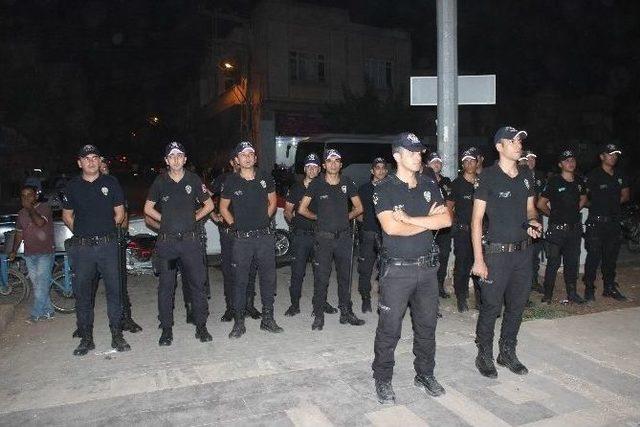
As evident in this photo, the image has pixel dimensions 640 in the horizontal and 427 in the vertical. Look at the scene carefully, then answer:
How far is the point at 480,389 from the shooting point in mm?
4797

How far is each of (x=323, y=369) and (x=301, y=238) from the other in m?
2.38

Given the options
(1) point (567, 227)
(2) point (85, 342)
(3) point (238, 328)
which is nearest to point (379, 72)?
(1) point (567, 227)

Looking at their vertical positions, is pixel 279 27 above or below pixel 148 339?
above

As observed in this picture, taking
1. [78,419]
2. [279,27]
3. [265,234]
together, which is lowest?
[78,419]

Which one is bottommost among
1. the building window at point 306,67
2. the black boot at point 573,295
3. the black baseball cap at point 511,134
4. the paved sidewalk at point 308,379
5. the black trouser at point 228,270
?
the paved sidewalk at point 308,379

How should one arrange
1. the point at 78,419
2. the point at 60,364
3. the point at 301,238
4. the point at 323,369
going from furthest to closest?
the point at 301,238
the point at 60,364
the point at 323,369
the point at 78,419

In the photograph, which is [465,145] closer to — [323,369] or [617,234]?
[617,234]

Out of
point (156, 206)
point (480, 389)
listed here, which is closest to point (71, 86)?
point (156, 206)

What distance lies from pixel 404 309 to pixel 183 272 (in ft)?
9.67

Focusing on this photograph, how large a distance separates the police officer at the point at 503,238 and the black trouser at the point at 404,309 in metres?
0.71

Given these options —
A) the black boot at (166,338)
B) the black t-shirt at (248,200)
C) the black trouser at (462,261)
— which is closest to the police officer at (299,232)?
the black t-shirt at (248,200)

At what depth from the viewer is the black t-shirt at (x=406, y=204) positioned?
4.54 metres

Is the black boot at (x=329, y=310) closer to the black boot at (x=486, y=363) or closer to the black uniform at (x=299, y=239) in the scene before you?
the black uniform at (x=299, y=239)

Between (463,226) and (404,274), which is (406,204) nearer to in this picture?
(404,274)
